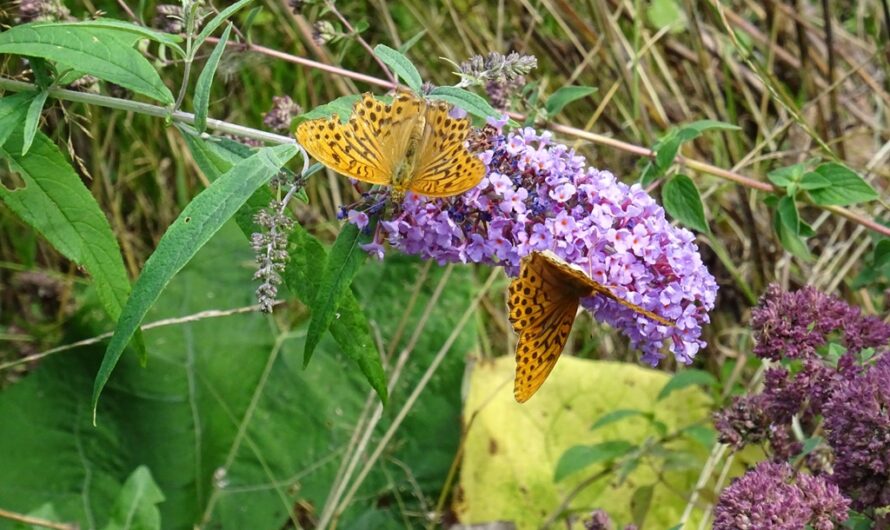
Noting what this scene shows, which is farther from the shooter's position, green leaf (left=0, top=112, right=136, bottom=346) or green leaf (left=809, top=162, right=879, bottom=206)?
green leaf (left=809, top=162, right=879, bottom=206)

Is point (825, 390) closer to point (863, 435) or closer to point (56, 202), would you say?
point (863, 435)

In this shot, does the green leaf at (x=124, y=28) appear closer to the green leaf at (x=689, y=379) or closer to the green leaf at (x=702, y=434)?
the green leaf at (x=689, y=379)

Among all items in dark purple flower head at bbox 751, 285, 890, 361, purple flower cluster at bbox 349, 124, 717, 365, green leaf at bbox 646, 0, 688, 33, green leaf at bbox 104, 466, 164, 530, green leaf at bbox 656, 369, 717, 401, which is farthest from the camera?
green leaf at bbox 646, 0, 688, 33

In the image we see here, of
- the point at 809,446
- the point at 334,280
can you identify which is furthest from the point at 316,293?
the point at 809,446

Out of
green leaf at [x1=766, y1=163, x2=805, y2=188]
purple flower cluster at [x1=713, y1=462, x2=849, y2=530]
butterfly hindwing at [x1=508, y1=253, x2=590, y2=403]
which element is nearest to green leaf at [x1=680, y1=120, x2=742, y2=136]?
green leaf at [x1=766, y1=163, x2=805, y2=188]

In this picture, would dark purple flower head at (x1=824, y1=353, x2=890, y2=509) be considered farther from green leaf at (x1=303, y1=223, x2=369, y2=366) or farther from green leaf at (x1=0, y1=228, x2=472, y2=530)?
green leaf at (x1=0, y1=228, x2=472, y2=530)
